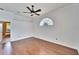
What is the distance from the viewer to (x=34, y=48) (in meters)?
1.90

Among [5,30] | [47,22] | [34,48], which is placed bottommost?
[34,48]

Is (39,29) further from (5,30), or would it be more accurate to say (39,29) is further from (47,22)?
(5,30)

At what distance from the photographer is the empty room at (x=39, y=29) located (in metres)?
1.87

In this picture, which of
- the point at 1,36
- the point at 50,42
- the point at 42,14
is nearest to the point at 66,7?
the point at 42,14

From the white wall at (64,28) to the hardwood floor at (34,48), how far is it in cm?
9

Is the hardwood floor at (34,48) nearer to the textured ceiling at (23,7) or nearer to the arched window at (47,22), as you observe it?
the arched window at (47,22)

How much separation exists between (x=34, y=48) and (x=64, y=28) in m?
0.61

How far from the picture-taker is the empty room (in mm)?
1865

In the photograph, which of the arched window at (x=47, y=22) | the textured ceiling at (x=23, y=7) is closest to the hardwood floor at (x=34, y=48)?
the arched window at (x=47, y=22)

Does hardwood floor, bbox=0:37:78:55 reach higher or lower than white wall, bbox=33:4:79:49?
lower

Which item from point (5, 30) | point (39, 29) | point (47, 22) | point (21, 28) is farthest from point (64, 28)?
point (5, 30)

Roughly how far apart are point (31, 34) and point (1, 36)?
1.68 feet

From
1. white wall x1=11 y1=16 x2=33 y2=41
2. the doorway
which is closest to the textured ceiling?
white wall x1=11 y1=16 x2=33 y2=41

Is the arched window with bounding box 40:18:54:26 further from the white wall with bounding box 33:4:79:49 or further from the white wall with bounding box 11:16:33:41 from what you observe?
the white wall with bounding box 11:16:33:41
